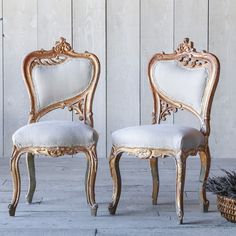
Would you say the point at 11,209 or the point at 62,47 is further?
the point at 62,47

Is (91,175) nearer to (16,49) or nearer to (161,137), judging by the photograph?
(161,137)

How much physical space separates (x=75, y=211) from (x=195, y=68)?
100 cm

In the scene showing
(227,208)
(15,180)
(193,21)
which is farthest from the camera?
(193,21)

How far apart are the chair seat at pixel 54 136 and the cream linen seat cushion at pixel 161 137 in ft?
0.53

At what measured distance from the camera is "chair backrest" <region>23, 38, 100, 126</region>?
334 centimetres

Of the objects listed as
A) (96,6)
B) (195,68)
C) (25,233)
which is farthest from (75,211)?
(96,6)

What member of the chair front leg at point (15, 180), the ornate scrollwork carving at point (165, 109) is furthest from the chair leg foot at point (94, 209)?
the ornate scrollwork carving at point (165, 109)

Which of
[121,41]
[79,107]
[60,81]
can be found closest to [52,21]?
[121,41]

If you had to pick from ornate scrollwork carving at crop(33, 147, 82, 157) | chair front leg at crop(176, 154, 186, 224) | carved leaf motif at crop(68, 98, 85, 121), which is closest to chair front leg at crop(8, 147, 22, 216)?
ornate scrollwork carving at crop(33, 147, 82, 157)

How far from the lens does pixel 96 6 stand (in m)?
5.11

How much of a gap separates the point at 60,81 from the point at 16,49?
1908 millimetres

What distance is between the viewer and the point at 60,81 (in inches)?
133

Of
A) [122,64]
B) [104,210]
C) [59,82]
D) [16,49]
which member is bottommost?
[104,210]

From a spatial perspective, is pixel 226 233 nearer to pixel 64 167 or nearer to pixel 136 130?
pixel 136 130
